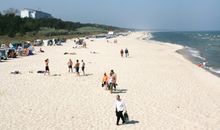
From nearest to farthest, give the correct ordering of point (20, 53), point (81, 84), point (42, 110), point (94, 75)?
point (42, 110) → point (81, 84) → point (94, 75) → point (20, 53)

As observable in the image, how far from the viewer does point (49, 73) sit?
85.6 ft

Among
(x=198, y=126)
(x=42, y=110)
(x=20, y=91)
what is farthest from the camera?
(x=20, y=91)

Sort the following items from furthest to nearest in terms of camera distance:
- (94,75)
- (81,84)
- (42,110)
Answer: (94,75)
(81,84)
(42,110)

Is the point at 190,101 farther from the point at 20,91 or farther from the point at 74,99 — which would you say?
the point at 20,91

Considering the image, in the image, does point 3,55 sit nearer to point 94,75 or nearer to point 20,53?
point 20,53

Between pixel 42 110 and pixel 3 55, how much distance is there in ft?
75.6

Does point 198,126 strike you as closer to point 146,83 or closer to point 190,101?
point 190,101

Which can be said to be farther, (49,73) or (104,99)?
(49,73)

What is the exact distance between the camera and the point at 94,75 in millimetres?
25688

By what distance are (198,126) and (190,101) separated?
4.30 meters

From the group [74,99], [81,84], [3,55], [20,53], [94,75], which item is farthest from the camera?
[20,53]

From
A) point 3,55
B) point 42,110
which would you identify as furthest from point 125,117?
point 3,55

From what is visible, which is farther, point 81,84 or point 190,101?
point 81,84

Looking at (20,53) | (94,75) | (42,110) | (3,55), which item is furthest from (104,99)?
(20,53)
